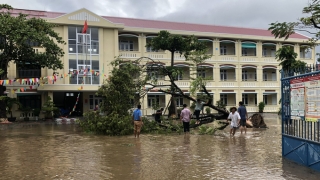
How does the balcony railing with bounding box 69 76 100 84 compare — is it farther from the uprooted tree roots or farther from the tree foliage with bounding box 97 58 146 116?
the uprooted tree roots

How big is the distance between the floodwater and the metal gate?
0.27m

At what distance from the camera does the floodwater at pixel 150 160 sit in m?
7.39

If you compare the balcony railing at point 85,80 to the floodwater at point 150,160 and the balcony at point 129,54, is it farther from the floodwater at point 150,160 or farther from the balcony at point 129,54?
the floodwater at point 150,160

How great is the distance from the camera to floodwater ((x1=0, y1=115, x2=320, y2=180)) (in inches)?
291

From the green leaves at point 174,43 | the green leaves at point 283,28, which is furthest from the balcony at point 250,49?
the green leaves at point 283,28

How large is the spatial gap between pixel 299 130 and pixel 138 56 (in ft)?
86.6

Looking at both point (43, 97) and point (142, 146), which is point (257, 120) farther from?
point (43, 97)

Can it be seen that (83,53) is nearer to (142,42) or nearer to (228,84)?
(142,42)

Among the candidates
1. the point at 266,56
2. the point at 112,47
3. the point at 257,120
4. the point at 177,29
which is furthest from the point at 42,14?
the point at 266,56

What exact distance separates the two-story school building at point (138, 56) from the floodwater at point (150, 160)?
38.0 ft

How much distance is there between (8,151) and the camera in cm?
1109

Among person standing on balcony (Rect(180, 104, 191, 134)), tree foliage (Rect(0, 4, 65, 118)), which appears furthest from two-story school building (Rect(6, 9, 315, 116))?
person standing on balcony (Rect(180, 104, 191, 134))

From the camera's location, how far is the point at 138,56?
1310 inches

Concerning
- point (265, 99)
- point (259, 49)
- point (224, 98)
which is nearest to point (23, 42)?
point (224, 98)
